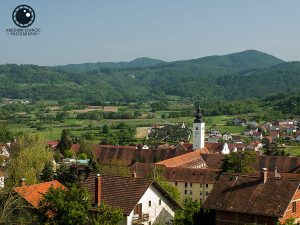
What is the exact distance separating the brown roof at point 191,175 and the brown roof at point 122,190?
1024 inches

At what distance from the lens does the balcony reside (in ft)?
93.6

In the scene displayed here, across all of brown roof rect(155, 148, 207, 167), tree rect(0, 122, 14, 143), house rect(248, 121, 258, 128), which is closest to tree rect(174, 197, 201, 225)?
brown roof rect(155, 148, 207, 167)

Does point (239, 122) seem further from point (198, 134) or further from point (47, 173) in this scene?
point (47, 173)

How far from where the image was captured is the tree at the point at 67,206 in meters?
24.5

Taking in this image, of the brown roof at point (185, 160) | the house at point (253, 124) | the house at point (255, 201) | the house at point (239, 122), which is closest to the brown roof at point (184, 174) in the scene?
the brown roof at point (185, 160)

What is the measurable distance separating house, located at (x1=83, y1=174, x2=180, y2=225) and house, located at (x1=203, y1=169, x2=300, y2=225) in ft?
8.84

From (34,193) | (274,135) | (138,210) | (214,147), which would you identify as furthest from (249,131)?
(138,210)

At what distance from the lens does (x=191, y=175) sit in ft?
187

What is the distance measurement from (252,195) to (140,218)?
5.98 meters

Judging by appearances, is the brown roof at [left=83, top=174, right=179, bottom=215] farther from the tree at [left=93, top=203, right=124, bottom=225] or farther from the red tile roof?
the tree at [left=93, top=203, right=124, bottom=225]

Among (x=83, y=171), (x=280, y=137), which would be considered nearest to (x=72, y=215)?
(x=83, y=171)

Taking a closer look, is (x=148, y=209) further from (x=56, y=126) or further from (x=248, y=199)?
(x=56, y=126)

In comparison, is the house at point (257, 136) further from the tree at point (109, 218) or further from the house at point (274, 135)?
the tree at point (109, 218)

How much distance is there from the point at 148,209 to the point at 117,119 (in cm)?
14927
